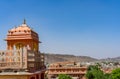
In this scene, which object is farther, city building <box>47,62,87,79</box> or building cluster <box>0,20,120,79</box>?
city building <box>47,62,87,79</box>

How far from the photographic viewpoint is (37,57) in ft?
42.1

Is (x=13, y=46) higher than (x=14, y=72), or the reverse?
(x=13, y=46)

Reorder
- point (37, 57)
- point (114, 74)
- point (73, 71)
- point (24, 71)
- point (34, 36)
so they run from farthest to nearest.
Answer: point (73, 71) < point (114, 74) < point (34, 36) < point (37, 57) < point (24, 71)

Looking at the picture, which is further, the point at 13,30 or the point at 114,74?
the point at 114,74

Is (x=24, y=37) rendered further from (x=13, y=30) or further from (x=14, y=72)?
(x=14, y=72)

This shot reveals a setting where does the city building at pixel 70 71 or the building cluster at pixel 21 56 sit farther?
the city building at pixel 70 71

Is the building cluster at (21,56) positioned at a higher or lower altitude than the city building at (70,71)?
higher

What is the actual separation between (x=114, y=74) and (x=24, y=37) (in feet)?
134

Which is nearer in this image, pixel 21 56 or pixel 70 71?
pixel 21 56

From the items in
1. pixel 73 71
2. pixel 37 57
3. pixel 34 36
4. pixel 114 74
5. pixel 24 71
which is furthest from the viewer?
pixel 73 71

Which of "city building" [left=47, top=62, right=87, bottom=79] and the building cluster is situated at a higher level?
the building cluster

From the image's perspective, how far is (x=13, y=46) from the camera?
13.2m

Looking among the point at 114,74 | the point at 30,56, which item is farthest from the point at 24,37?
the point at 114,74

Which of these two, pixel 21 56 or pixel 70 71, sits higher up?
pixel 21 56
